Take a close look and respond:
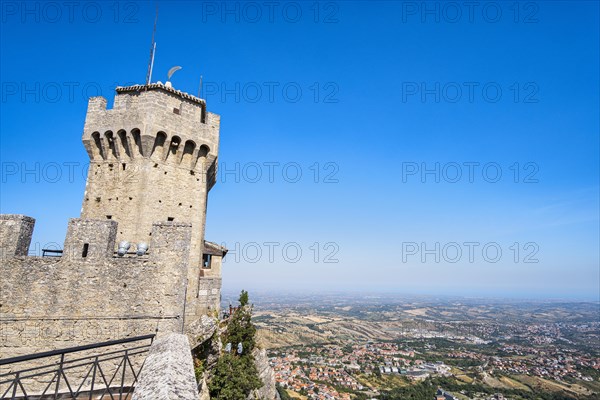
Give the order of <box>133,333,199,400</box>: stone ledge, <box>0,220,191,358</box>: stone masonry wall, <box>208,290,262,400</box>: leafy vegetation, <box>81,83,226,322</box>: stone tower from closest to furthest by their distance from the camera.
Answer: <box>133,333,199,400</box>: stone ledge, <box>0,220,191,358</box>: stone masonry wall, <box>81,83,226,322</box>: stone tower, <box>208,290,262,400</box>: leafy vegetation

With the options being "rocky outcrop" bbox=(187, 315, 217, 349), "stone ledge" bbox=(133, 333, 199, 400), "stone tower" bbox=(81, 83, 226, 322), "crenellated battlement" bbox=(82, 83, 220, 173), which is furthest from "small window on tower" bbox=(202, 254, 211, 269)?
"stone ledge" bbox=(133, 333, 199, 400)

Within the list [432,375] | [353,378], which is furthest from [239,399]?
[432,375]

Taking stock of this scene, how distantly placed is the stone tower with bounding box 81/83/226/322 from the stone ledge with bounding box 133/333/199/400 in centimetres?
1151

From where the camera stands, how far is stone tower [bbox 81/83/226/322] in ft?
51.2

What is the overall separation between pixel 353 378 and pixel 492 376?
3544 cm

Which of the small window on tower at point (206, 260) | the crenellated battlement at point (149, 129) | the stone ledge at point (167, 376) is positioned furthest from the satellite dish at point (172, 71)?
the stone ledge at point (167, 376)

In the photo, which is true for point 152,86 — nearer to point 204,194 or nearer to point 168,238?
point 204,194

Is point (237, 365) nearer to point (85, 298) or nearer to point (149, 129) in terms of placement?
point (85, 298)

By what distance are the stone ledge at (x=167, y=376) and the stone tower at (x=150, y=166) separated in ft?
37.8

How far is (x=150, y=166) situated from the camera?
1598 centimetres

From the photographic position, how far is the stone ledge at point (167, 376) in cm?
291

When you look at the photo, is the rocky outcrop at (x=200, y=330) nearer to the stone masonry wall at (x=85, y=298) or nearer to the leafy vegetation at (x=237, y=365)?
the stone masonry wall at (x=85, y=298)

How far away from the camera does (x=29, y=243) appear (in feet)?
28.1

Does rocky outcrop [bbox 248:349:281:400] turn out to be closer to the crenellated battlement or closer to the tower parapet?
the crenellated battlement
